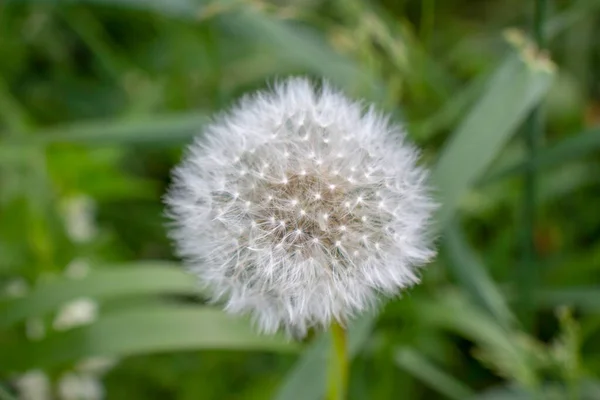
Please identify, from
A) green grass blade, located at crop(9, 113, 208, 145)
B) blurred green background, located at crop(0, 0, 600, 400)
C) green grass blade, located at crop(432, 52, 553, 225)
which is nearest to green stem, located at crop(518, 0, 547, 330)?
blurred green background, located at crop(0, 0, 600, 400)


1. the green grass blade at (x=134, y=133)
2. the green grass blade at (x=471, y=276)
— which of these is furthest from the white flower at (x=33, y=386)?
the green grass blade at (x=471, y=276)

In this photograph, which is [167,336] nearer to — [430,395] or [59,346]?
[59,346]

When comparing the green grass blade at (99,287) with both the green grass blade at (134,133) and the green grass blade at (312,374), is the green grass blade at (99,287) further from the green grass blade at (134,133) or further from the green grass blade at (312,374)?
the green grass blade at (312,374)

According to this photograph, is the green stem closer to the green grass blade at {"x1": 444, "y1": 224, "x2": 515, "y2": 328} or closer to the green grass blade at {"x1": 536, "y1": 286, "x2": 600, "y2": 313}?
the green grass blade at {"x1": 536, "y1": 286, "x2": 600, "y2": 313}

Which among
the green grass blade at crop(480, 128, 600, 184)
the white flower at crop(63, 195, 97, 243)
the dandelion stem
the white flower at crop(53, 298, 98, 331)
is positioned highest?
the white flower at crop(63, 195, 97, 243)

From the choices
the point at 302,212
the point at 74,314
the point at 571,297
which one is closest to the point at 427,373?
the point at 571,297

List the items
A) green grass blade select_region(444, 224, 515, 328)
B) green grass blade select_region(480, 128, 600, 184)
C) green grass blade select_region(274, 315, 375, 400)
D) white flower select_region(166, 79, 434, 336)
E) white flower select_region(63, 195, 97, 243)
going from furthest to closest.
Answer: white flower select_region(63, 195, 97, 243)
green grass blade select_region(480, 128, 600, 184)
green grass blade select_region(444, 224, 515, 328)
green grass blade select_region(274, 315, 375, 400)
white flower select_region(166, 79, 434, 336)

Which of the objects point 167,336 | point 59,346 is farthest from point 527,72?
point 59,346
